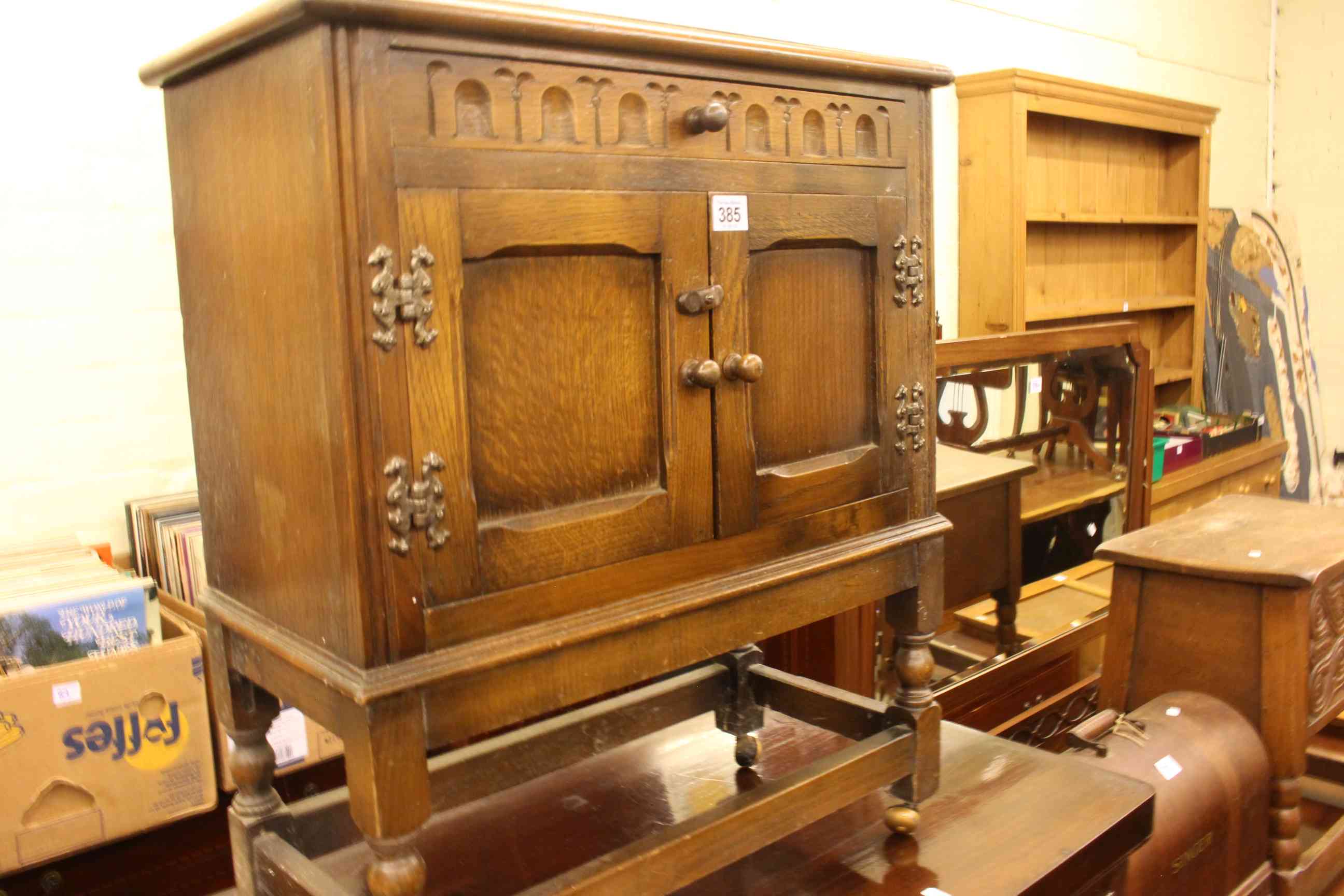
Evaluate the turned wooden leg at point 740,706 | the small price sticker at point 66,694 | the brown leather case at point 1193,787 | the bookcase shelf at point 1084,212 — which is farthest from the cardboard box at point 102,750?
the bookcase shelf at point 1084,212

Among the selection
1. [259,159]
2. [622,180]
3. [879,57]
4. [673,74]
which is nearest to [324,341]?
[259,159]

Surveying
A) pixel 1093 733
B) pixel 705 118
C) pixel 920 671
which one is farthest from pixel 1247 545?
pixel 705 118

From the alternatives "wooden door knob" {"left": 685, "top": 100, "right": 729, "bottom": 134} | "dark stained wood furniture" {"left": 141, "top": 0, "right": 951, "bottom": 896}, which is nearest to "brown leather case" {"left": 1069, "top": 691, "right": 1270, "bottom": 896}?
"dark stained wood furniture" {"left": 141, "top": 0, "right": 951, "bottom": 896}

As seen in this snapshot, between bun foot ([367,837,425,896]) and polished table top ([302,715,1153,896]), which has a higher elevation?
bun foot ([367,837,425,896])

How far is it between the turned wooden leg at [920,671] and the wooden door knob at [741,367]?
0.41 meters

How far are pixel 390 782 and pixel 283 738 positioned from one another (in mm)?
838

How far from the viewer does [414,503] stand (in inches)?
39.1

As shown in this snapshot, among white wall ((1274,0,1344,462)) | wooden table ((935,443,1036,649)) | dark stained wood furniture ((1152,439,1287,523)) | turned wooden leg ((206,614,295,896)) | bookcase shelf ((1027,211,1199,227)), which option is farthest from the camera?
white wall ((1274,0,1344,462))

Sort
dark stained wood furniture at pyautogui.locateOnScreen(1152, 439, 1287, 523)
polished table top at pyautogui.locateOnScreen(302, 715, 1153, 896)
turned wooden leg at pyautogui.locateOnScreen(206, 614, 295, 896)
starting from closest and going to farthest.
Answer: turned wooden leg at pyautogui.locateOnScreen(206, 614, 295, 896)
polished table top at pyautogui.locateOnScreen(302, 715, 1153, 896)
dark stained wood furniture at pyautogui.locateOnScreen(1152, 439, 1287, 523)

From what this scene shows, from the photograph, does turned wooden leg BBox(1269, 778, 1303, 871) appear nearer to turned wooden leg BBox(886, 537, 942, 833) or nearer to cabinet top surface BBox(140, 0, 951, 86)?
turned wooden leg BBox(886, 537, 942, 833)

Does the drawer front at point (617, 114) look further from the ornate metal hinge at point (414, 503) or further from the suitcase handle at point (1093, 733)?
the suitcase handle at point (1093, 733)

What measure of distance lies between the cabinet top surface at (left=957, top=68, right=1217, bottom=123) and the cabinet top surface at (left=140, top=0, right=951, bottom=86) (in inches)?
89.2

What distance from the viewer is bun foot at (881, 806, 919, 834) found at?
57.8 inches

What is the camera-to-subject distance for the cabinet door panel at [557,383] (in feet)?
3.32
